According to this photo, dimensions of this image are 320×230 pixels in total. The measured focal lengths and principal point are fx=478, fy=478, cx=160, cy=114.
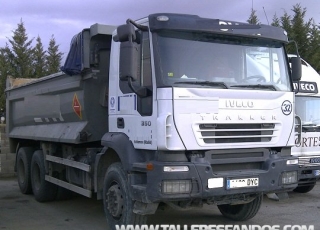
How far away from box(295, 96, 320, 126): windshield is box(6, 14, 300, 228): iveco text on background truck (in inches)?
127

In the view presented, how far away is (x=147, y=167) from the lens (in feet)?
19.0

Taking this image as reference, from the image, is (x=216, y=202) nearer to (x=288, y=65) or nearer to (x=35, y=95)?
(x=288, y=65)

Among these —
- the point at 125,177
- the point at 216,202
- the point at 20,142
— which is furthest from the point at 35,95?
the point at 216,202

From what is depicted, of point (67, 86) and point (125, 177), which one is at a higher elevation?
point (67, 86)

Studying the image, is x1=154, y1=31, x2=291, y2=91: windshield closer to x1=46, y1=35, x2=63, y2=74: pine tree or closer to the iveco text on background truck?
the iveco text on background truck

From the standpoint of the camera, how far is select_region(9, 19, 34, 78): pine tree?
99.8 feet

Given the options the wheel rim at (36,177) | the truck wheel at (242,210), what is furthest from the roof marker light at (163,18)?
the wheel rim at (36,177)

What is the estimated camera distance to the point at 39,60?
3164 cm

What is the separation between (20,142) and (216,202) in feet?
21.3

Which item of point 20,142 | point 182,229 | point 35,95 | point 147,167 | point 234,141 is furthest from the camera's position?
point 20,142

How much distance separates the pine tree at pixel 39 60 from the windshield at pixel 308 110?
23.0 m

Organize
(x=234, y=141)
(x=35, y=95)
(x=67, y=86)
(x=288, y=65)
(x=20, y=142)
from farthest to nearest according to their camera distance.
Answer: (x=20, y=142) < (x=35, y=95) < (x=67, y=86) < (x=288, y=65) < (x=234, y=141)

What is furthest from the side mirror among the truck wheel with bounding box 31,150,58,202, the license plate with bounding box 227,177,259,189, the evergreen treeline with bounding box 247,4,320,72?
the evergreen treeline with bounding box 247,4,320,72

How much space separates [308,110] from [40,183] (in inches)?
229
